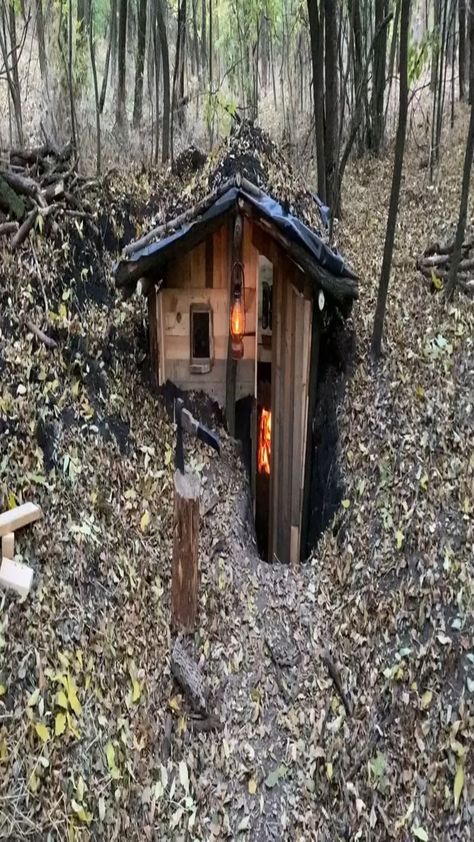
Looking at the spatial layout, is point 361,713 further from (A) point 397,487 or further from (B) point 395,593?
(A) point 397,487

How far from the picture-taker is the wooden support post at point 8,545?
4.82 meters

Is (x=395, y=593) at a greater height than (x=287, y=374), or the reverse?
(x=287, y=374)

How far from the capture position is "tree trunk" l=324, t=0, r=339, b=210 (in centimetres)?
→ 933

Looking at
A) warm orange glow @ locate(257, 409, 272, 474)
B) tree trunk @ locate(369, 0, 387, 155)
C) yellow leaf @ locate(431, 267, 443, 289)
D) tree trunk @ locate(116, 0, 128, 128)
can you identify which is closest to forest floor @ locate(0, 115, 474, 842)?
yellow leaf @ locate(431, 267, 443, 289)

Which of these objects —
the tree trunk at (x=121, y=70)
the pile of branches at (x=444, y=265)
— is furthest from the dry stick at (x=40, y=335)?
the tree trunk at (x=121, y=70)

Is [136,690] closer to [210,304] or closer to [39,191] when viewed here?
[210,304]

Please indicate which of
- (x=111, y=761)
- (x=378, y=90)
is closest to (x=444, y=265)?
(x=111, y=761)

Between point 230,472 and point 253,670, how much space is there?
2.92 meters

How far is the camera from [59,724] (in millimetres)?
4223

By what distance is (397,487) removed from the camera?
6137 millimetres

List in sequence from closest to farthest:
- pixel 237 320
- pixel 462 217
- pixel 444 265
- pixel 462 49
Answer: pixel 237 320, pixel 462 217, pixel 444 265, pixel 462 49

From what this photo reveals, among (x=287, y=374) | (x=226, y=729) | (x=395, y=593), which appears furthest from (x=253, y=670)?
(x=287, y=374)

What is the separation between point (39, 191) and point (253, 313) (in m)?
3.81

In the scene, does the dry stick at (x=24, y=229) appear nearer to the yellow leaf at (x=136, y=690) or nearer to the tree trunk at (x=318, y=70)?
the tree trunk at (x=318, y=70)
